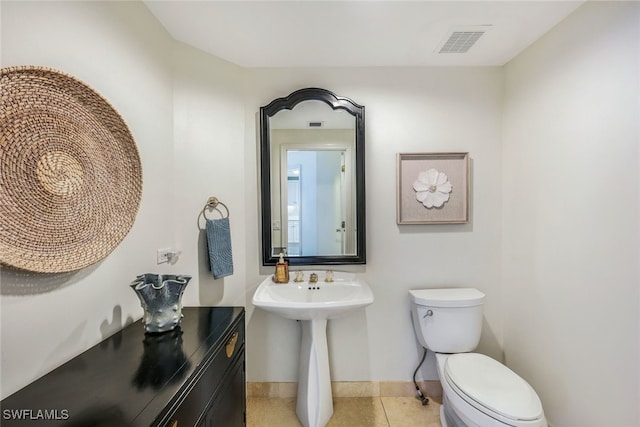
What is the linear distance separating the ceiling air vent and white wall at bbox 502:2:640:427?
1.22 feet

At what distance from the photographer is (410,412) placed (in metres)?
1.85

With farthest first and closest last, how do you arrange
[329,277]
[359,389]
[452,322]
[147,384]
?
[359,389], [329,277], [452,322], [147,384]

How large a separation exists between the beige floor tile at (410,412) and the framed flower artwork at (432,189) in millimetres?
1231

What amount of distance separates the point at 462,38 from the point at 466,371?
1.87 m

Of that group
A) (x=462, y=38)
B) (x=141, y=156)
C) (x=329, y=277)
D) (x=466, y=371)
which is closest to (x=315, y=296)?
(x=329, y=277)

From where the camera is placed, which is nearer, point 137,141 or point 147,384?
point 147,384

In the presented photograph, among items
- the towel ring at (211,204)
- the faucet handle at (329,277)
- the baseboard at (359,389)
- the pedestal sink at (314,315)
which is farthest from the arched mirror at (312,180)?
the baseboard at (359,389)

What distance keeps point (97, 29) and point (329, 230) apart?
1503mm

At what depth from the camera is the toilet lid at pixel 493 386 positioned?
4.09ft

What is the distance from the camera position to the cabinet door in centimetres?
104

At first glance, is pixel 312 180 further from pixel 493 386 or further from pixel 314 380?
pixel 493 386

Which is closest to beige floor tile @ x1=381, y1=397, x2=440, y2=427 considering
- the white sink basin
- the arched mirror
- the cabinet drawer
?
the white sink basin

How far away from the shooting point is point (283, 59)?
72.9 inches

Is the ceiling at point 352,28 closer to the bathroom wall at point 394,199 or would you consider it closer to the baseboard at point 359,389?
the bathroom wall at point 394,199
